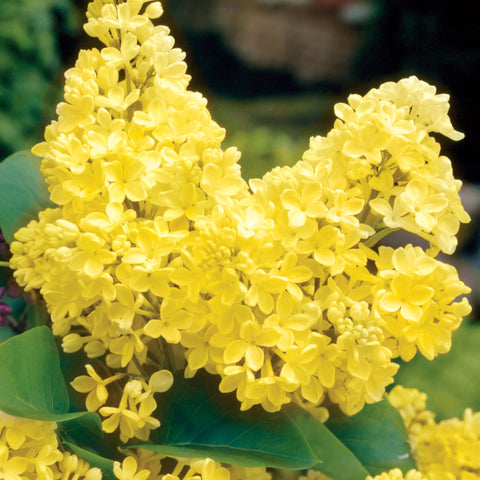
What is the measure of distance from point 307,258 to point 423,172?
10 cm

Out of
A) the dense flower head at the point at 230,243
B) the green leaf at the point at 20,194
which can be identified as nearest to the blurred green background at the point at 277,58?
the green leaf at the point at 20,194

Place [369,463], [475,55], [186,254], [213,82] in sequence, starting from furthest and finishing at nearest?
[213,82] → [475,55] → [369,463] → [186,254]

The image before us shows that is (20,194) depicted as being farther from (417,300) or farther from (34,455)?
(417,300)

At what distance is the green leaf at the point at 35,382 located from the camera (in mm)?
521

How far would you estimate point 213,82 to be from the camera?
155 inches

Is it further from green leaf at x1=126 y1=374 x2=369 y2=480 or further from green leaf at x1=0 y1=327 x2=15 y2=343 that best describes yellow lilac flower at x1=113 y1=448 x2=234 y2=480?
green leaf at x1=0 y1=327 x2=15 y2=343

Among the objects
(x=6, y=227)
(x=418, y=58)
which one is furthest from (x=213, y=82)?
(x=6, y=227)

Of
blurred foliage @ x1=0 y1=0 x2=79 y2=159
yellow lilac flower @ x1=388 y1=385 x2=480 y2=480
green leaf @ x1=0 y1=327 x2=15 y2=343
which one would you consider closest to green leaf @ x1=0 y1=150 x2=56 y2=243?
green leaf @ x1=0 y1=327 x2=15 y2=343

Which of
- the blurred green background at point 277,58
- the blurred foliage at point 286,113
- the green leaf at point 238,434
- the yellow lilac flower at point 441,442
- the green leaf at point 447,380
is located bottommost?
the blurred foliage at point 286,113

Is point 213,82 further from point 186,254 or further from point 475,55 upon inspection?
point 186,254

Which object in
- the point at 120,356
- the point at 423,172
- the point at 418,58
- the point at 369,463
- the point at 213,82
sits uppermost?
the point at 423,172

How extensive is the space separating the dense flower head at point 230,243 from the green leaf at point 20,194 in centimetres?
9

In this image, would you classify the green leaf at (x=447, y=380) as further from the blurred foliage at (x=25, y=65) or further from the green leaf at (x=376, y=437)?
the blurred foliage at (x=25, y=65)

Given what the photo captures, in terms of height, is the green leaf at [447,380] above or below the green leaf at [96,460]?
below
